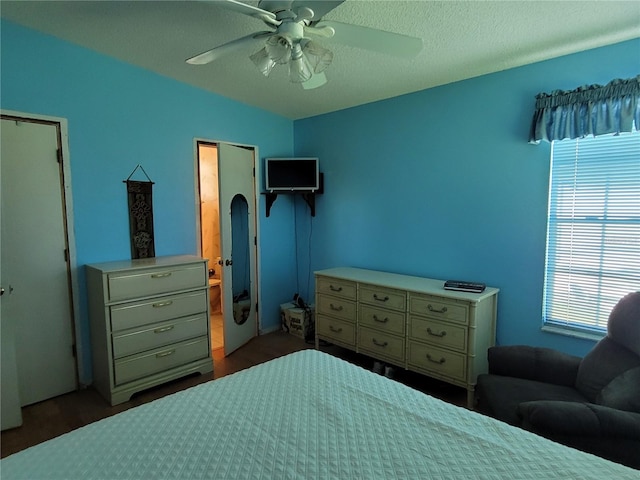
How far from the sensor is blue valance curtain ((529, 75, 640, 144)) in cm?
206

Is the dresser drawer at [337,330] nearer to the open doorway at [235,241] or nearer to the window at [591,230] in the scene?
the open doorway at [235,241]

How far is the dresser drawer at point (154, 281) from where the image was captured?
254 centimetres

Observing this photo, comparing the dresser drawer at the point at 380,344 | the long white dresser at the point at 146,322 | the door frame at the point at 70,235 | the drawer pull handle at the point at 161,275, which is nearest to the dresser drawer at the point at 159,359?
the long white dresser at the point at 146,322

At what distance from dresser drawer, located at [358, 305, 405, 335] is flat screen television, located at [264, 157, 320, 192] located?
1525 millimetres

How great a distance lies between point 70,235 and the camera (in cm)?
271

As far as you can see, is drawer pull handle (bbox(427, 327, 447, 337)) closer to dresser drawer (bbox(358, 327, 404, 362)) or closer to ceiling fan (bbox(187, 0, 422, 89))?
dresser drawer (bbox(358, 327, 404, 362))

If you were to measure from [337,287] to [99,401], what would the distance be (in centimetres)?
207

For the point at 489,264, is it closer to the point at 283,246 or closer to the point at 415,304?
the point at 415,304

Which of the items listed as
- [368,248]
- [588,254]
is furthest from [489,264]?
[368,248]

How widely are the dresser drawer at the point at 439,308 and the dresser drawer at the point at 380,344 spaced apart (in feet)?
1.05

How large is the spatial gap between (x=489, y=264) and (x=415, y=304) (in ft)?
2.23

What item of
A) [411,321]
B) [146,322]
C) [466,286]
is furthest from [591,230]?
[146,322]

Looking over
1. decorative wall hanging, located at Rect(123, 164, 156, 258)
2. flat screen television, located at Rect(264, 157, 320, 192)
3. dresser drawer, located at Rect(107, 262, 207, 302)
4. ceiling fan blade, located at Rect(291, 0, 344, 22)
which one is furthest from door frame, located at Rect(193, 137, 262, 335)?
ceiling fan blade, located at Rect(291, 0, 344, 22)

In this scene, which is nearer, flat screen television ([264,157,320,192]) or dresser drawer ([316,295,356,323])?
dresser drawer ([316,295,356,323])
